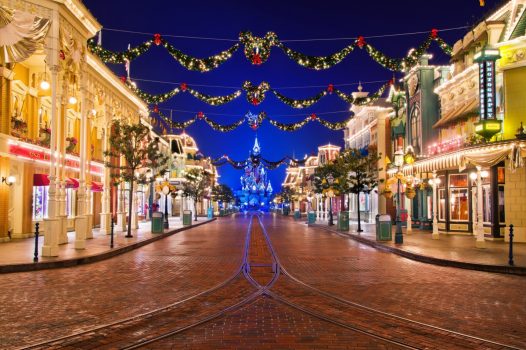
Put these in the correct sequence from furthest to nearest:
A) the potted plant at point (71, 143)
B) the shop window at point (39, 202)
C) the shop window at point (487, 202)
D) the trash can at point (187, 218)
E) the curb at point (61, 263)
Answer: the trash can at point (187, 218) < the potted plant at point (71, 143) < the shop window at point (39, 202) < the shop window at point (487, 202) < the curb at point (61, 263)

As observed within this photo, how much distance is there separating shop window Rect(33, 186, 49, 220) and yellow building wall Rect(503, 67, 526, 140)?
23926 mm

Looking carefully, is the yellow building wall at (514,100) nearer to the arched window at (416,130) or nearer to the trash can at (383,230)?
the trash can at (383,230)

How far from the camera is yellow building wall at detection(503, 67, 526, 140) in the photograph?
23.7 m

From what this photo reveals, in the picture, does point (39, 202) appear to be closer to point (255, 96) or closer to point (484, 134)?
point (255, 96)

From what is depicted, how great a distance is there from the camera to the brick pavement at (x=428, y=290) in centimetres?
834

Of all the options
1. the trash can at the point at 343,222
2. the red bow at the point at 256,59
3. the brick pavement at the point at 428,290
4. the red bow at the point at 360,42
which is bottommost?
the brick pavement at the point at 428,290

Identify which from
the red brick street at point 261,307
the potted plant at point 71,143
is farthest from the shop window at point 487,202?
the potted plant at point 71,143

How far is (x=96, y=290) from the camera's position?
1121cm

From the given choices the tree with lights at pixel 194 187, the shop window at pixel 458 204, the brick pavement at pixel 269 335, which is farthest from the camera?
the tree with lights at pixel 194 187

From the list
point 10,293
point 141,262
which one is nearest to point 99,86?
point 141,262

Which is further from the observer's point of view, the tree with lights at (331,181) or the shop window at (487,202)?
the tree with lights at (331,181)

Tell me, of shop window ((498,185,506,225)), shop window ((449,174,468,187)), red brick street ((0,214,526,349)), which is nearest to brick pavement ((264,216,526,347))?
red brick street ((0,214,526,349))

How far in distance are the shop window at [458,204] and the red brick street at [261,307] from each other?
1582 centimetres

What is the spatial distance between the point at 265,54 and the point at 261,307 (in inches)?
559
